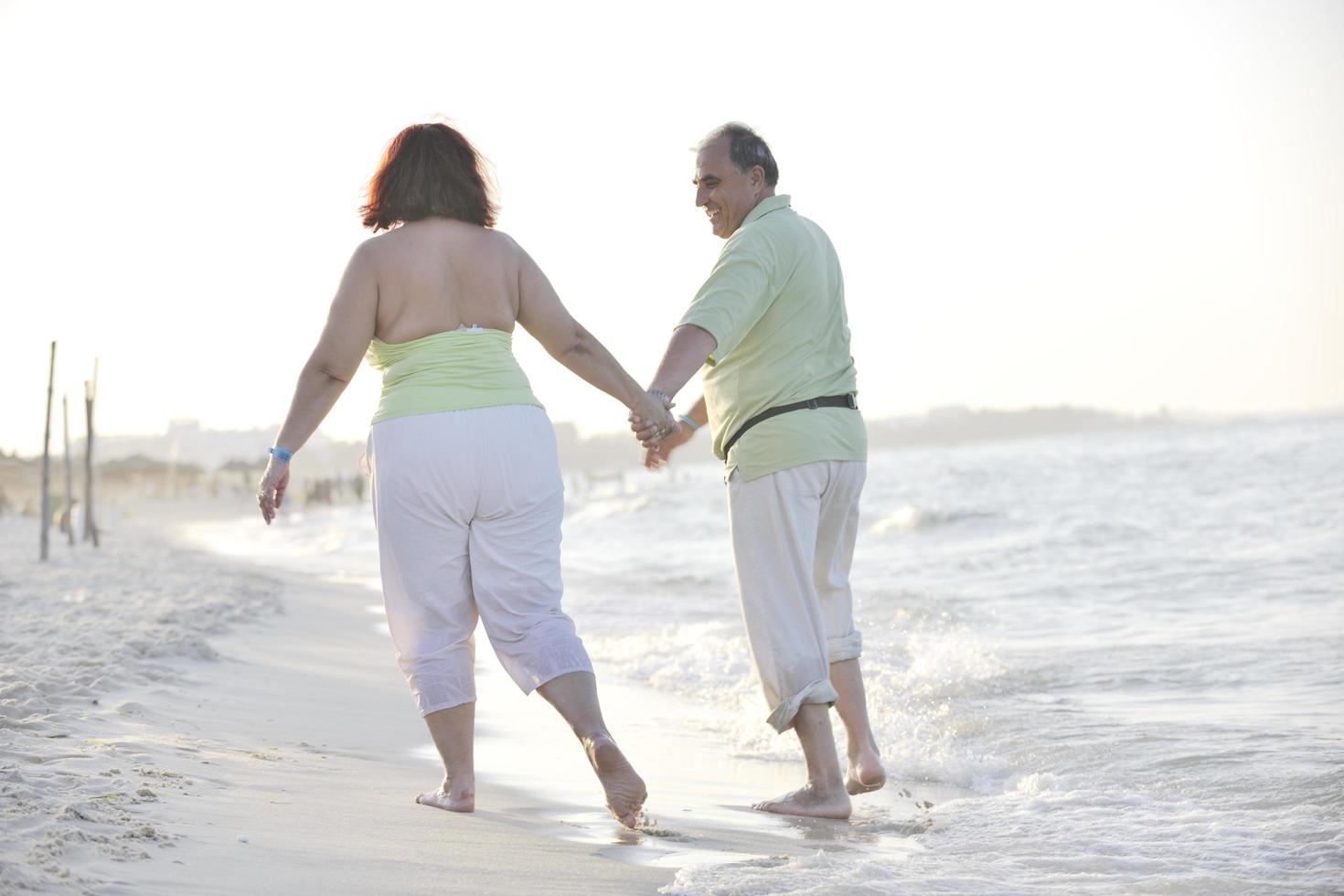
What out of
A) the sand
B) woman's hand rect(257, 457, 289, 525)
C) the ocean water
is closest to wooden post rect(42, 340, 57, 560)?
the ocean water

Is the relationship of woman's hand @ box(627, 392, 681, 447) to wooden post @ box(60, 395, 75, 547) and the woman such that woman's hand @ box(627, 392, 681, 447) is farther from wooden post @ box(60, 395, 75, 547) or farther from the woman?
wooden post @ box(60, 395, 75, 547)

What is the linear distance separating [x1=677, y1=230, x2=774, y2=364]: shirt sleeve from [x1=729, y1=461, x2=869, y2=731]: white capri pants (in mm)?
422

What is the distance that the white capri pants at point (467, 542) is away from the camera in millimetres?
2988

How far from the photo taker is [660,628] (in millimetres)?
8711

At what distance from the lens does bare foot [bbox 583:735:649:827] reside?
290 centimetres

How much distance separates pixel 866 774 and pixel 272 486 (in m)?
1.86

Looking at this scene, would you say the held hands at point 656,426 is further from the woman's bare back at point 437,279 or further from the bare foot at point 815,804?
the bare foot at point 815,804

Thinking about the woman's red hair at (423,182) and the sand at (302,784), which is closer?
the sand at (302,784)

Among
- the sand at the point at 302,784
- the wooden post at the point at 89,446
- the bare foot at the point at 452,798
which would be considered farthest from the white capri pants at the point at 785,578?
the wooden post at the point at 89,446

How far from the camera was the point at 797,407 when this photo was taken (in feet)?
11.1

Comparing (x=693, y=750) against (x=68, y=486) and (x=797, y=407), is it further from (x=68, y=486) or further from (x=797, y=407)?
(x=68, y=486)

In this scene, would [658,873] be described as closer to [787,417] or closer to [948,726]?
[787,417]

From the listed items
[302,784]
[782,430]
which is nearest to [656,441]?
[782,430]

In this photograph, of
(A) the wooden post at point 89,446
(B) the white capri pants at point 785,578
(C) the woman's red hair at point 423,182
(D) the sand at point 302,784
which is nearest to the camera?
(D) the sand at point 302,784
